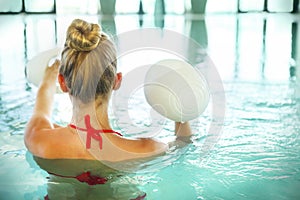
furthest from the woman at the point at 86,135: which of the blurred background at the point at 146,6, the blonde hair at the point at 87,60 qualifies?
the blurred background at the point at 146,6

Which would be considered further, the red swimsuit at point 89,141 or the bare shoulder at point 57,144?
the bare shoulder at point 57,144

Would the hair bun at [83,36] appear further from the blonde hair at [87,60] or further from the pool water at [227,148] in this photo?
the pool water at [227,148]

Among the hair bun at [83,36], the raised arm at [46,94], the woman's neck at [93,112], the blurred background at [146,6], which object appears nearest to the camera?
the hair bun at [83,36]

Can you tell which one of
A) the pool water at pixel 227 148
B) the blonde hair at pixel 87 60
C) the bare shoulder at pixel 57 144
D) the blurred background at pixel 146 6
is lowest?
the pool water at pixel 227 148

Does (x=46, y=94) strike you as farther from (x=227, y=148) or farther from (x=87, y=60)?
(x=227, y=148)

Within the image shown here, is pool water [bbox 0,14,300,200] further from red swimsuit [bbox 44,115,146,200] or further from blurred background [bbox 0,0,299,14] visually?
blurred background [bbox 0,0,299,14]

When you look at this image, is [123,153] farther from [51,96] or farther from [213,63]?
[213,63]

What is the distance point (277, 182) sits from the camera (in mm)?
2354

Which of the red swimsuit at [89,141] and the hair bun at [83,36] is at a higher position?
the hair bun at [83,36]

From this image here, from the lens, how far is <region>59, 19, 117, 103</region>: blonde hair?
80.3 inches

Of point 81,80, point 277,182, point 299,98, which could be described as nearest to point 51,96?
point 81,80

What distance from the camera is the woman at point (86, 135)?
206cm

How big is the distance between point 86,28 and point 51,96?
77 centimetres

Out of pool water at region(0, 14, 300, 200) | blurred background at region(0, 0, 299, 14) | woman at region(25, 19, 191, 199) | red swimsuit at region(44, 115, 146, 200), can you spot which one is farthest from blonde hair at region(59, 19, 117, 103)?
blurred background at region(0, 0, 299, 14)
